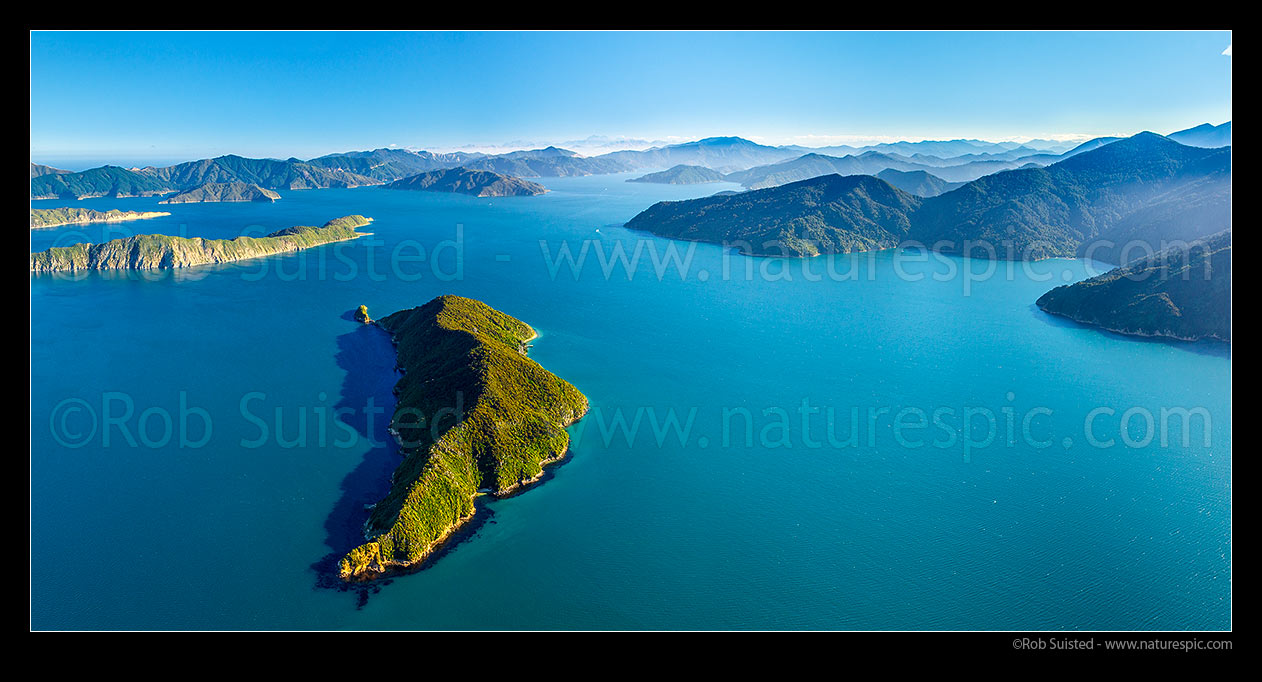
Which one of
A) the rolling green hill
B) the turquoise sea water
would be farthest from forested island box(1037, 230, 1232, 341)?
the rolling green hill

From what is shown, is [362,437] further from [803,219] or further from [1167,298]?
[803,219]

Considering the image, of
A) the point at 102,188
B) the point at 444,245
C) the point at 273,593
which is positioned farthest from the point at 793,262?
the point at 102,188

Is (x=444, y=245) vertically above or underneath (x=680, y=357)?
A: above

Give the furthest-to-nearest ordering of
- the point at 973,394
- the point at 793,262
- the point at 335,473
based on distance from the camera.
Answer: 1. the point at 793,262
2. the point at 973,394
3. the point at 335,473

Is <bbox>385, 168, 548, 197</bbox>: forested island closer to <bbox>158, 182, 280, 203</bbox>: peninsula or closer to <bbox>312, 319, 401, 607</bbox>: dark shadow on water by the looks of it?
<bbox>158, 182, 280, 203</bbox>: peninsula

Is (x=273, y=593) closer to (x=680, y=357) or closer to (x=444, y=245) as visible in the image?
(x=680, y=357)

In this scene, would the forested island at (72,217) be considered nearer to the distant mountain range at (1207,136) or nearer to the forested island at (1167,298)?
the forested island at (1167,298)

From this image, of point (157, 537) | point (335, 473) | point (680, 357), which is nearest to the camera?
point (157, 537)
